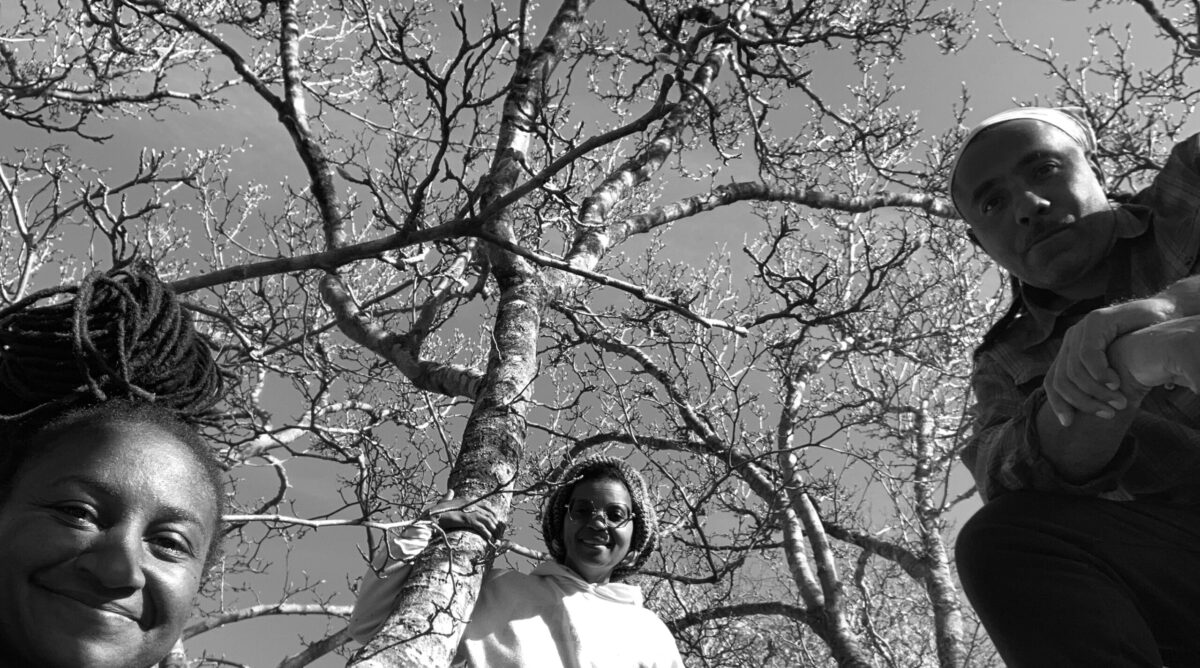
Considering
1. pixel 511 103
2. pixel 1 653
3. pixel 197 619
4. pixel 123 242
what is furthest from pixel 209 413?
pixel 197 619

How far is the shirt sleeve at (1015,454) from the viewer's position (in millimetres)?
1499

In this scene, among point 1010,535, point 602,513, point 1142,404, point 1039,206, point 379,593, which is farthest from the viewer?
point 602,513

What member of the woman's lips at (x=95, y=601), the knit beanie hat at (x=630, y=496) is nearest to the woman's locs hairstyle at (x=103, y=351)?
the woman's lips at (x=95, y=601)

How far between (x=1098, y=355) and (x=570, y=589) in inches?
91.8

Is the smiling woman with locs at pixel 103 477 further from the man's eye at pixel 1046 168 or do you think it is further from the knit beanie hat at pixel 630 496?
the knit beanie hat at pixel 630 496

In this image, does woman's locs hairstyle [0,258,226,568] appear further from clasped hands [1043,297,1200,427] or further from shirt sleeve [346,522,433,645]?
shirt sleeve [346,522,433,645]

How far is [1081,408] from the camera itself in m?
1.32

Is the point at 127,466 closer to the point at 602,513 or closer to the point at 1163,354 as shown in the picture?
the point at 1163,354

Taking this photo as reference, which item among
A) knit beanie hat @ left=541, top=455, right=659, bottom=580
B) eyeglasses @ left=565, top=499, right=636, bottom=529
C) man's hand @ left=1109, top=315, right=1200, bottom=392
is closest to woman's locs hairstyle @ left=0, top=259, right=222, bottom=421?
man's hand @ left=1109, top=315, right=1200, bottom=392

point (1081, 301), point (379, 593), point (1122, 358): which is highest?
point (1081, 301)

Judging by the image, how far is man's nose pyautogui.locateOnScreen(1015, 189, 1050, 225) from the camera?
1724 mm

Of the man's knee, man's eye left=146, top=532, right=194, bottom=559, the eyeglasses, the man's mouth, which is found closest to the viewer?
man's eye left=146, top=532, right=194, bottom=559

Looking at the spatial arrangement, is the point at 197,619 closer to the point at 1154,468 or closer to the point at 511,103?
the point at 511,103

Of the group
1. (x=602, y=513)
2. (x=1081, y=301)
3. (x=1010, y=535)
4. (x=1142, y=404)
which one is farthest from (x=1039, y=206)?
(x=602, y=513)
